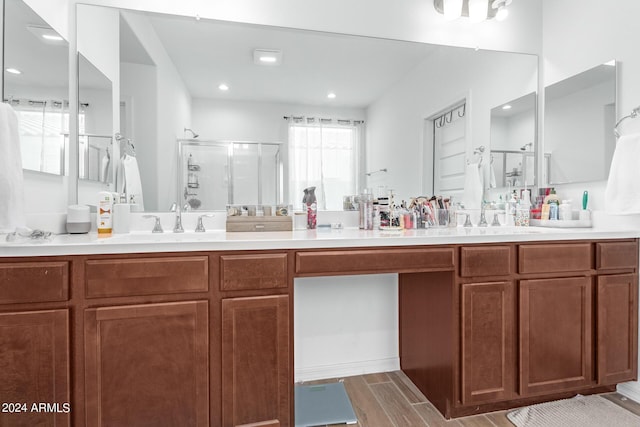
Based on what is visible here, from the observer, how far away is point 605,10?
2.03 m

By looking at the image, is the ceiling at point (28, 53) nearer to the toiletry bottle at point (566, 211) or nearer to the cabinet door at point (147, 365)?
the cabinet door at point (147, 365)

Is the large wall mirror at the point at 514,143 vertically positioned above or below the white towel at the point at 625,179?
above

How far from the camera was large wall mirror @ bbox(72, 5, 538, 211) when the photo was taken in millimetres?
1832

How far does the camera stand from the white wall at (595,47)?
1888 millimetres

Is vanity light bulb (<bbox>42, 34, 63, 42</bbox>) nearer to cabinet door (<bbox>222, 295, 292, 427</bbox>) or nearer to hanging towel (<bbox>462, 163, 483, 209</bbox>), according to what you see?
Result: cabinet door (<bbox>222, 295, 292, 427</bbox>)

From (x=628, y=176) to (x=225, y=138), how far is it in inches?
85.6

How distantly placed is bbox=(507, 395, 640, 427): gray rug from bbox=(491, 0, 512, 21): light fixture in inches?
93.4

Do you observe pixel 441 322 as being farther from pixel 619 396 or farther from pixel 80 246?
pixel 80 246

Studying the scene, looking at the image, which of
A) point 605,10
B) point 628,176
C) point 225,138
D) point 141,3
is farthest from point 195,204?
point 605,10

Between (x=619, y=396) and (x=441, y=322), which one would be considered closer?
(x=441, y=322)

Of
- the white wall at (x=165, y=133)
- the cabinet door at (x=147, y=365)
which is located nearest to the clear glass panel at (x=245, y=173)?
the white wall at (x=165, y=133)

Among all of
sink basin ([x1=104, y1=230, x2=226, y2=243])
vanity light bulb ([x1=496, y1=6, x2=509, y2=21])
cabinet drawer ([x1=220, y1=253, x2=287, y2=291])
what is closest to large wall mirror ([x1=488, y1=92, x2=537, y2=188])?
vanity light bulb ([x1=496, y1=6, x2=509, y2=21])

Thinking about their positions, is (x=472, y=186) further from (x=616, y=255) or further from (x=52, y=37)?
(x=52, y=37)

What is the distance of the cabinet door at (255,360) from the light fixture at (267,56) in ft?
4.51
